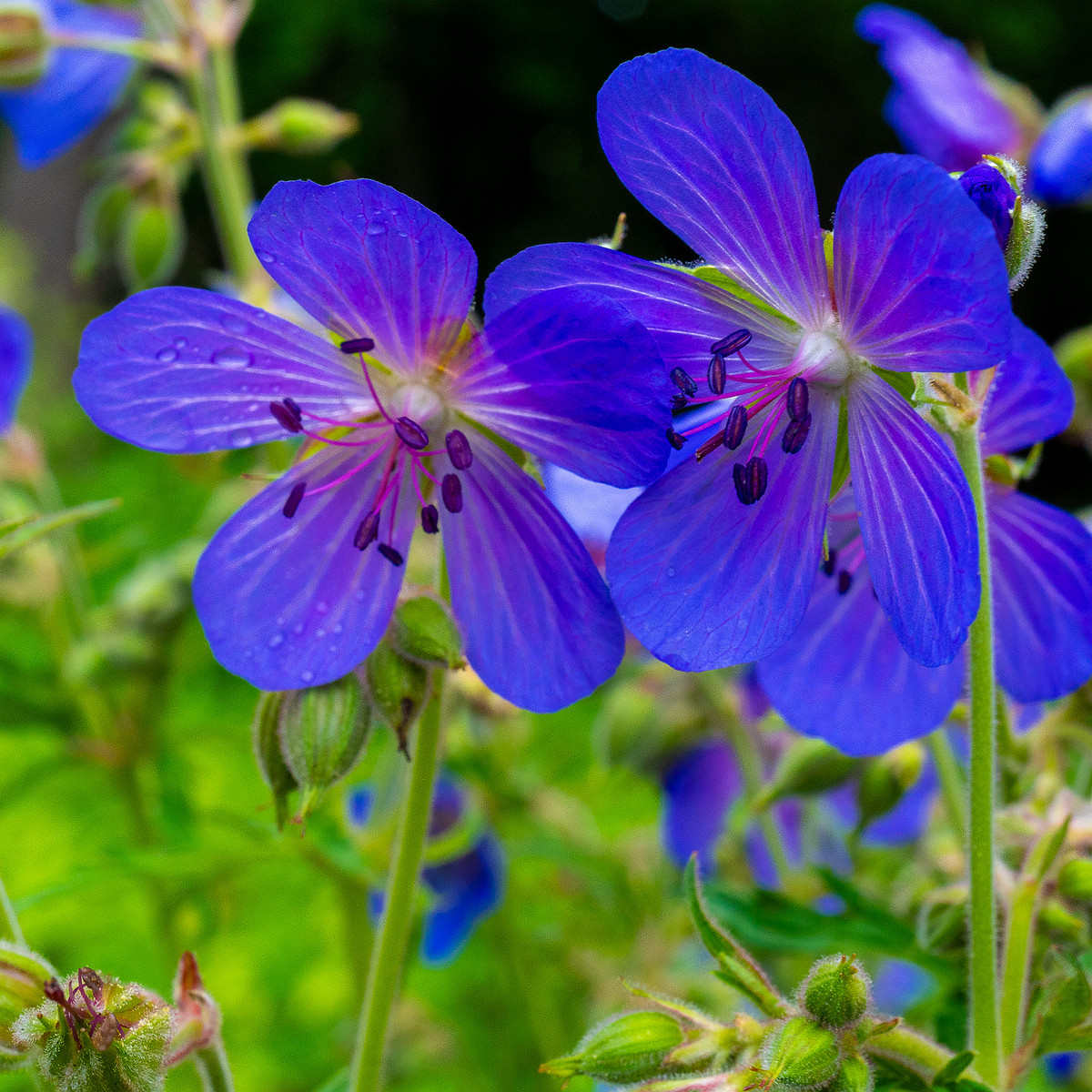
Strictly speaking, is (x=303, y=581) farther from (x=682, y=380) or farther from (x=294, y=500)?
(x=682, y=380)

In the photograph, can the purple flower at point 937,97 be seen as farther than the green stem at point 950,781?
Yes

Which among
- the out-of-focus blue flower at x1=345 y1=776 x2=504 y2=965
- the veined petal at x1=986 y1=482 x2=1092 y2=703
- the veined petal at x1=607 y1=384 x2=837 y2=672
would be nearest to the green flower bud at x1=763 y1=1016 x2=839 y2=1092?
the veined petal at x1=607 y1=384 x2=837 y2=672

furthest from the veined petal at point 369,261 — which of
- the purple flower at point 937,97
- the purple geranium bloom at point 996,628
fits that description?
the purple flower at point 937,97

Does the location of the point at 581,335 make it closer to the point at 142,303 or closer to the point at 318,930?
the point at 142,303

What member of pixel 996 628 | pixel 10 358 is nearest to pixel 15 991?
pixel 996 628

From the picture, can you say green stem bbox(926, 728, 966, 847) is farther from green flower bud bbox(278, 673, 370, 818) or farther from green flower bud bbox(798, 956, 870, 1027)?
green flower bud bbox(278, 673, 370, 818)

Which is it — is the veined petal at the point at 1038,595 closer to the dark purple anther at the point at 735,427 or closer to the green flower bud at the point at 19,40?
the dark purple anther at the point at 735,427

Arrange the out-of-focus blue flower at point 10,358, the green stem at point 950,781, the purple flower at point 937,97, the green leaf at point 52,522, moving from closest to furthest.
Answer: the green leaf at point 52,522, the green stem at point 950,781, the purple flower at point 937,97, the out-of-focus blue flower at point 10,358
